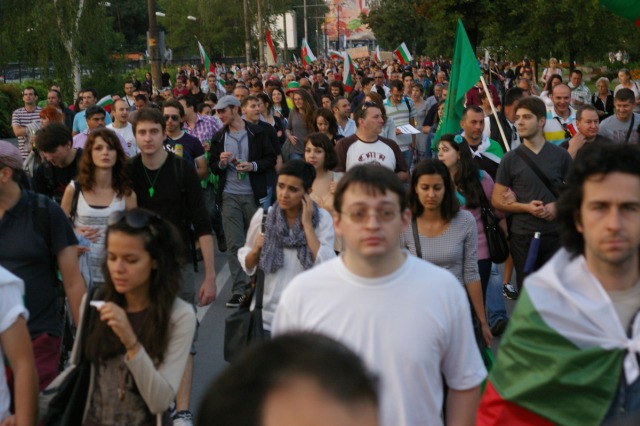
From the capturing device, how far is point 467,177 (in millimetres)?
7664

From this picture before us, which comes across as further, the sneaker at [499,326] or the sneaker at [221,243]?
the sneaker at [221,243]

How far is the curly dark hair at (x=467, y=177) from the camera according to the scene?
760cm

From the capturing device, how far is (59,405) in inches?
161

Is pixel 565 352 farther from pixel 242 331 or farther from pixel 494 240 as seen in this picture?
pixel 494 240

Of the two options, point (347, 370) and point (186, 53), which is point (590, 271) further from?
point (186, 53)

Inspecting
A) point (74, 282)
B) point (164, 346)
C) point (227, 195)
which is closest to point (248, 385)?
point (164, 346)

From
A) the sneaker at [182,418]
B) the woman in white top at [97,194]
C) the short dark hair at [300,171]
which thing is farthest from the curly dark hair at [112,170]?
the sneaker at [182,418]

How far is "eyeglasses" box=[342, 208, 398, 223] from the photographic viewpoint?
366 centimetres

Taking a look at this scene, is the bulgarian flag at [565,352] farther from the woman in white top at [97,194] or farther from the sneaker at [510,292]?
the sneaker at [510,292]

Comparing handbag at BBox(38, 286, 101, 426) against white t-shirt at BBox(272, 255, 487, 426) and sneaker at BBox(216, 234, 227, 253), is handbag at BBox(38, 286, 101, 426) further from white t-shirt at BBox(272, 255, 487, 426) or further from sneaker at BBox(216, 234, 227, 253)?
sneaker at BBox(216, 234, 227, 253)

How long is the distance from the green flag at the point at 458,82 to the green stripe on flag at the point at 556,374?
6.78m

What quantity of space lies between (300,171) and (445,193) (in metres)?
0.87

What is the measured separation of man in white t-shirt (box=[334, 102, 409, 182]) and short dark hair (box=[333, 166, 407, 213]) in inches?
205

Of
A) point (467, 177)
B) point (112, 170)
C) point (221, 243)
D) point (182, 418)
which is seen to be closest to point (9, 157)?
point (112, 170)
